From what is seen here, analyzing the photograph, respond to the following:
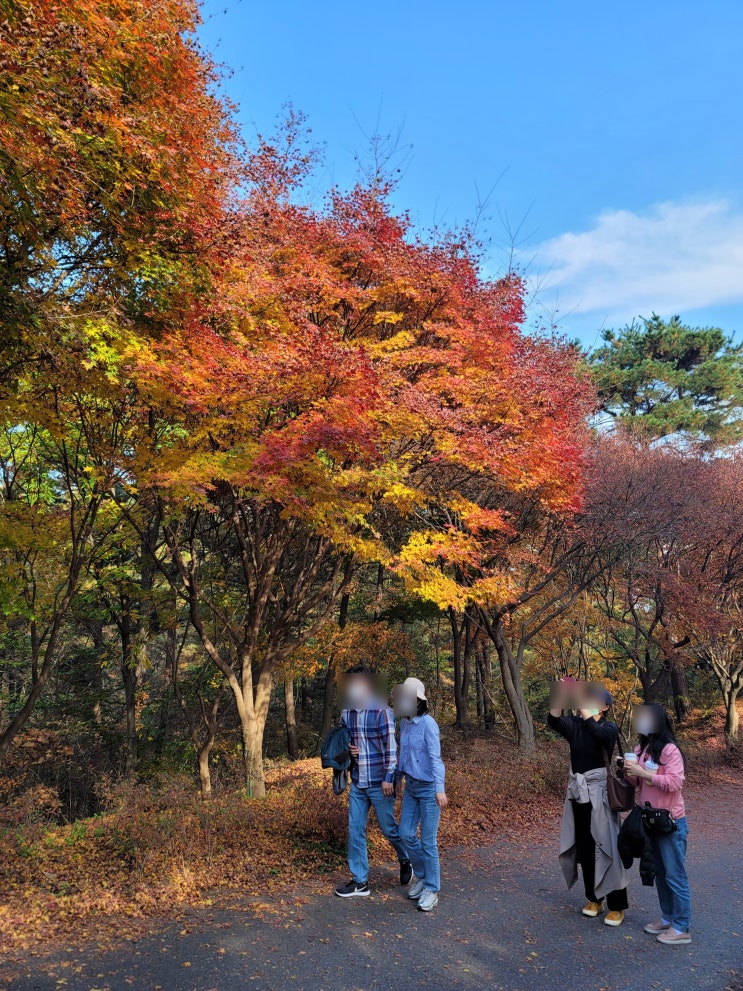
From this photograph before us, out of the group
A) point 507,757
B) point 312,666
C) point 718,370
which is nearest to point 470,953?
point 507,757

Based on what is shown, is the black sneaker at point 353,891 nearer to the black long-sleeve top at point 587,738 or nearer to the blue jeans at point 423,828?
the blue jeans at point 423,828

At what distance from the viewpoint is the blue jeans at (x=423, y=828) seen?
A: 15.1 feet

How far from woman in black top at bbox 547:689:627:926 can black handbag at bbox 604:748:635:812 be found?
9 cm

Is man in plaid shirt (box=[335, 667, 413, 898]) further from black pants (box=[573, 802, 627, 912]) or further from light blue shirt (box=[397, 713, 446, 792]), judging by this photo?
black pants (box=[573, 802, 627, 912])

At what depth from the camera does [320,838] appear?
5703mm

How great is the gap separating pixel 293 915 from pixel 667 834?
278cm

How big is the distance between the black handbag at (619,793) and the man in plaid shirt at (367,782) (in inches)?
65.3

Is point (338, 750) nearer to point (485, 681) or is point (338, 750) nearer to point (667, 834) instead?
point (667, 834)

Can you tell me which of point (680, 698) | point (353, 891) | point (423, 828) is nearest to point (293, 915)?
point (353, 891)

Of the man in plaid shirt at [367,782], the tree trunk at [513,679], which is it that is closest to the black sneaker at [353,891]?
the man in plaid shirt at [367,782]

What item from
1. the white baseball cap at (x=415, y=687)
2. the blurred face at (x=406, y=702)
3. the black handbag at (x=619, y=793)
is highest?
the white baseball cap at (x=415, y=687)

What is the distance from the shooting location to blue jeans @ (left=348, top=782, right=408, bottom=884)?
471 cm

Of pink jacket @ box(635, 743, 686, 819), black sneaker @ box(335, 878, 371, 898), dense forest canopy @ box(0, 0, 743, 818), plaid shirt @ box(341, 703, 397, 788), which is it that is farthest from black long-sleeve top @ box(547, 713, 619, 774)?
dense forest canopy @ box(0, 0, 743, 818)

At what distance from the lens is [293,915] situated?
14.4 ft
